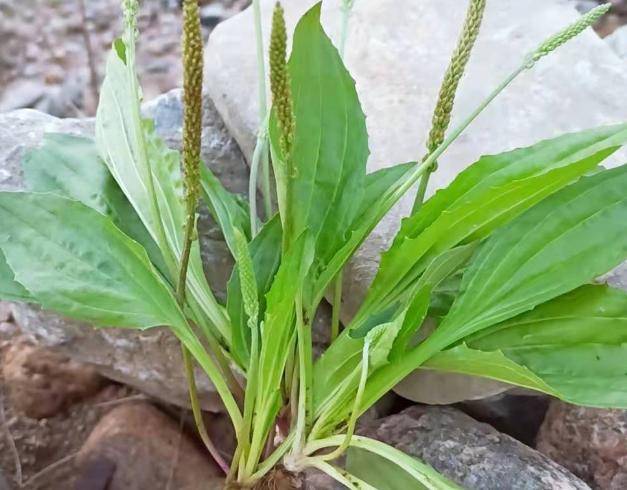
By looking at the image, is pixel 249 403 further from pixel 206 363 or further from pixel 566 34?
pixel 566 34

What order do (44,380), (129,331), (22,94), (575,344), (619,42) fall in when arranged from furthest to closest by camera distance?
(22,94), (619,42), (44,380), (129,331), (575,344)

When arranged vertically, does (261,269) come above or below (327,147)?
below

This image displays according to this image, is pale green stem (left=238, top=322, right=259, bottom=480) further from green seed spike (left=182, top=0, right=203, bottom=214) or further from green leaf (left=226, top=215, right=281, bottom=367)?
green seed spike (left=182, top=0, right=203, bottom=214)

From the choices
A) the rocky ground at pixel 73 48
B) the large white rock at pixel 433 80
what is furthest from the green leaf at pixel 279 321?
the rocky ground at pixel 73 48

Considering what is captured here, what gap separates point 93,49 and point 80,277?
1220mm

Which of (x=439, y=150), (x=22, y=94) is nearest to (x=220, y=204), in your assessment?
(x=439, y=150)

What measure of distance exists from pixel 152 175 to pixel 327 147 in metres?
0.19

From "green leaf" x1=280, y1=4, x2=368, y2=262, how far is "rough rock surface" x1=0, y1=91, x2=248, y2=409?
0.22 meters

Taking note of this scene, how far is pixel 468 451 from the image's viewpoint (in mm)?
956

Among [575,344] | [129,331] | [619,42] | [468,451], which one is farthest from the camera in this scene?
[619,42]

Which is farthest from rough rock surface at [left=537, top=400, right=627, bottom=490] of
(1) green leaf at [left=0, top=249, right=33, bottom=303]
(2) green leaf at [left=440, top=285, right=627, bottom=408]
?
(1) green leaf at [left=0, top=249, right=33, bottom=303]

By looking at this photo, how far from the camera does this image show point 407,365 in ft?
2.77

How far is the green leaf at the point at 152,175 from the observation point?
3.05 ft

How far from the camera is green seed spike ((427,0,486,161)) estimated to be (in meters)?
0.76
